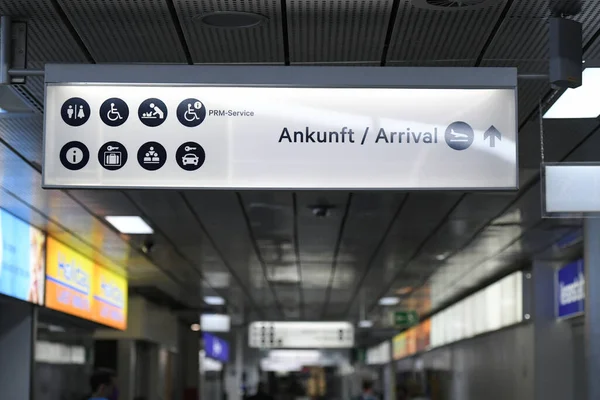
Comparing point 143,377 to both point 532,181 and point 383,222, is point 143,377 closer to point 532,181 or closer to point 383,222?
point 383,222

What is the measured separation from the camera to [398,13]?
5.01m

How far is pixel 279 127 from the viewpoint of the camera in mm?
4801

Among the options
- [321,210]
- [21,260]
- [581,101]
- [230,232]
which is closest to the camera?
[581,101]

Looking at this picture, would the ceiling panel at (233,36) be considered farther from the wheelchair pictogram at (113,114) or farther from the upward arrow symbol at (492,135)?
the upward arrow symbol at (492,135)

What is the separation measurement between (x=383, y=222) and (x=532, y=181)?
250cm

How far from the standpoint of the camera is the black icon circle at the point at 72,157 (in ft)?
15.5

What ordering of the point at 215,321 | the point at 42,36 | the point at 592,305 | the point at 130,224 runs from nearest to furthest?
the point at 42,36 < the point at 592,305 < the point at 130,224 < the point at 215,321

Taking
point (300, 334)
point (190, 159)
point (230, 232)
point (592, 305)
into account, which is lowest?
point (300, 334)

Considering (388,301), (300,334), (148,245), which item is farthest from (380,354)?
(148,245)

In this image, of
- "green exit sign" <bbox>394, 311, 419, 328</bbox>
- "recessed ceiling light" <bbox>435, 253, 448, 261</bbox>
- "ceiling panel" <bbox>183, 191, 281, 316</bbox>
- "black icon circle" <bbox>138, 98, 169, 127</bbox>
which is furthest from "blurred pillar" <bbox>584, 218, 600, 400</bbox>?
"green exit sign" <bbox>394, 311, 419, 328</bbox>

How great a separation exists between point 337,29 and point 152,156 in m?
1.20

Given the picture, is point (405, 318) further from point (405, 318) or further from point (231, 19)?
point (231, 19)

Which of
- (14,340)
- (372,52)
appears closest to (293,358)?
(14,340)

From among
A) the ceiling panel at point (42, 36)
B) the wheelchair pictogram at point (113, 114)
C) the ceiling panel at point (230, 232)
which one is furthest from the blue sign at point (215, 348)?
the wheelchair pictogram at point (113, 114)
